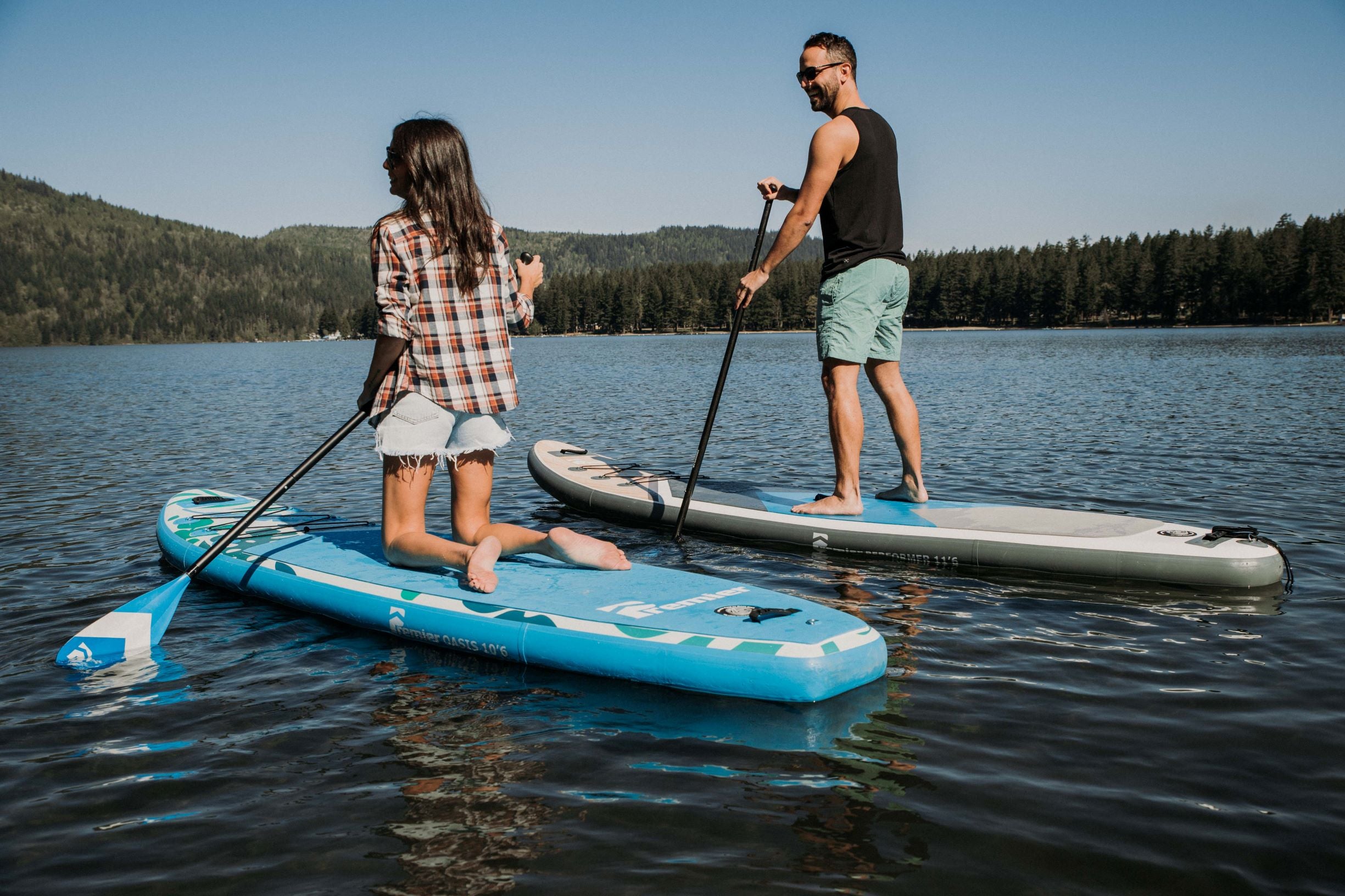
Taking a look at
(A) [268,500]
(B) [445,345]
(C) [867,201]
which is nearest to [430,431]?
(B) [445,345]

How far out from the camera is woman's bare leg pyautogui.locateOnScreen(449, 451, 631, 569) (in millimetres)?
5316

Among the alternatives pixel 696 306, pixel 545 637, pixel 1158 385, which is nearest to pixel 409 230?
pixel 545 637

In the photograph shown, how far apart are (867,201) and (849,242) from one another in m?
0.32

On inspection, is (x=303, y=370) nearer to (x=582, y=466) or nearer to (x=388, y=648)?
(x=582, y=466)

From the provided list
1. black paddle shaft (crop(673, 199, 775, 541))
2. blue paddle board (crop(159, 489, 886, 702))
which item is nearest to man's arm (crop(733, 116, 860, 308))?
black paddle shaft (crop(673, 199, 775, 541))

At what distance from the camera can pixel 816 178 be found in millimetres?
6914

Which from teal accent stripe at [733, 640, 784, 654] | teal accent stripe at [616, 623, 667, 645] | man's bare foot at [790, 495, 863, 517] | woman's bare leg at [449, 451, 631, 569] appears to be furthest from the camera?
man's bare foot at [790, 495, 863, 517]

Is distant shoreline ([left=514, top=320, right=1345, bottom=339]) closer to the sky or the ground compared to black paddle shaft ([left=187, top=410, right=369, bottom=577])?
closer to the sky

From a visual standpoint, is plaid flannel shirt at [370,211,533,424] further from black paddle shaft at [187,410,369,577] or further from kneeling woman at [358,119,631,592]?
black paddle shaft at [187,410,369,577]

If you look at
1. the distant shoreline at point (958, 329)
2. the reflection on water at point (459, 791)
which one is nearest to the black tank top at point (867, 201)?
the reflection on water at point (459, 791)

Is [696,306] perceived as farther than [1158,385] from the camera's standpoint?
Yes

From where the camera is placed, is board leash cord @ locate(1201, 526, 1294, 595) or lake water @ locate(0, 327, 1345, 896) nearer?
lake water @ locate(0, 327, 1345, 896)

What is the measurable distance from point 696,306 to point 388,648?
497ft

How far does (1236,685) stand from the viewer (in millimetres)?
4598
